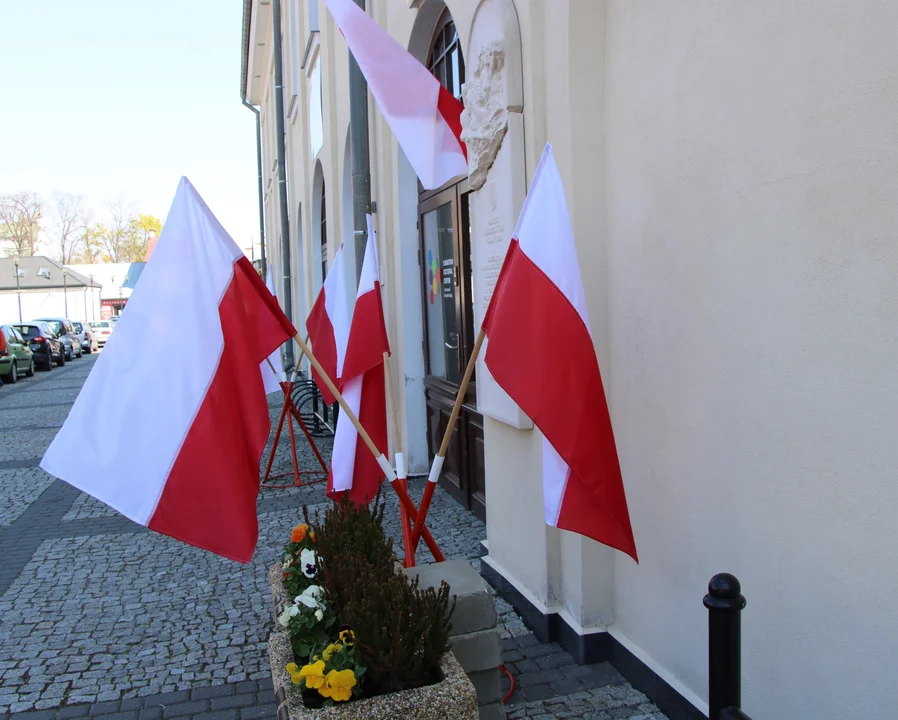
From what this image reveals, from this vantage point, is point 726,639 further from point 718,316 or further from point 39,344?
point 39,344

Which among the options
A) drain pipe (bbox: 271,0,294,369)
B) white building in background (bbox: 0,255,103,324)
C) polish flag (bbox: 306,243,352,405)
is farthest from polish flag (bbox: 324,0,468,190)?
white building in background (bbox: 0,255,103,324)

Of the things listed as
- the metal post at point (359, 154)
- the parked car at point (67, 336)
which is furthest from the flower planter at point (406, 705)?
the parked car at point (67, 336)

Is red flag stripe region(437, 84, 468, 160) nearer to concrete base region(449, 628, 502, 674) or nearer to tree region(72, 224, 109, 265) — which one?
concrete base region(449, 628, 502, 674)

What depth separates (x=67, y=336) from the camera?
36062mm

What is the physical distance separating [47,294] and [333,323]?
66058mm

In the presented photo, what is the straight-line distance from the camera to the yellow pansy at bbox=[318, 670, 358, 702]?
253cm

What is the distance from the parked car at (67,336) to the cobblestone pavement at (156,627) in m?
29.2

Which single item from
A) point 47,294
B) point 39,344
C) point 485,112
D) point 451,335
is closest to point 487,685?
point 485,112

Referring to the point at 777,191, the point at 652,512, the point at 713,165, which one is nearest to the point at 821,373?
the point at 777,191

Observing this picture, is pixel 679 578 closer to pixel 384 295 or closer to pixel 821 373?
pixel 821 373

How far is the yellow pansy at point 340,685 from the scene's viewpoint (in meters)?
2.53

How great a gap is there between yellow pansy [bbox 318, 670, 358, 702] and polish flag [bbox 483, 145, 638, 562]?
2.87 feet

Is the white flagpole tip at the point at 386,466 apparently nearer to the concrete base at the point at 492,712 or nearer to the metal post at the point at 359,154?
the concrete base at the point at 492,712

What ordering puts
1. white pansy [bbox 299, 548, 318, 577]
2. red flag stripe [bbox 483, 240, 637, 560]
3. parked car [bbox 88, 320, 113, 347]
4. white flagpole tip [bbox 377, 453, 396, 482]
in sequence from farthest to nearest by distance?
parked car [bbox 88, 320, 113, 347]
white flagpole tip [bbox 377, 453, 396, 482]
white pansy [bbox 299, 548, 318, 577]
red flag stripe [bbox 483, 240, 637, 560]
